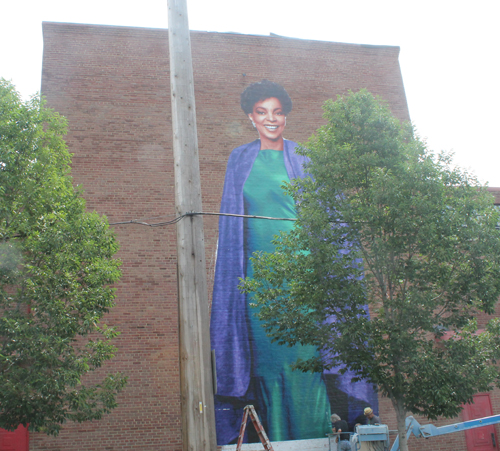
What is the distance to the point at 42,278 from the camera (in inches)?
284

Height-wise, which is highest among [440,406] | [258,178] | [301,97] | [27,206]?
[301,97]

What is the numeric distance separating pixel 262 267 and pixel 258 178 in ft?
17.3

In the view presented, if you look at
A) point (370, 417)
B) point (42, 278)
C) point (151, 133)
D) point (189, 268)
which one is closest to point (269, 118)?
point (151, 133)

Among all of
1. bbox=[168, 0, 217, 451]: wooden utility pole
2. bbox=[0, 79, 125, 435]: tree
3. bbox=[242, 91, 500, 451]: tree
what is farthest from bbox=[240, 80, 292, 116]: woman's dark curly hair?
bbox=[168, 0, 217, 451]: wooden utility pole

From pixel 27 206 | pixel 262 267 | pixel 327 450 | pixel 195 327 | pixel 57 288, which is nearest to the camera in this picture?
pixel 195 327

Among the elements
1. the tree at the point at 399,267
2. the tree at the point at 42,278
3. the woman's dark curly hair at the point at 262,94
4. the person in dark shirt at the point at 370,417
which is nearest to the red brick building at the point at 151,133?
the woman's dark curly hair at the point at 262,94

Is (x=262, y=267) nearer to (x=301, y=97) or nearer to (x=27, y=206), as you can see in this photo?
(x=27, y=206)

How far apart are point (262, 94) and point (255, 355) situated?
7.99 m

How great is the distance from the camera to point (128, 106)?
550 inches

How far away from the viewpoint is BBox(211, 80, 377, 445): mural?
39.0 feet

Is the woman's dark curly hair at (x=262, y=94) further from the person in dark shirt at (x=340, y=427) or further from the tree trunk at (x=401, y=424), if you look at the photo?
the tree trunk at (x=401, y=424)

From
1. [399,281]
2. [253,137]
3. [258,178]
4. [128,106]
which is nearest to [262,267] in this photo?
[399,281]

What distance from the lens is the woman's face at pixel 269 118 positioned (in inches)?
579

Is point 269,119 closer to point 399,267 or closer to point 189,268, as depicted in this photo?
point 399,267
